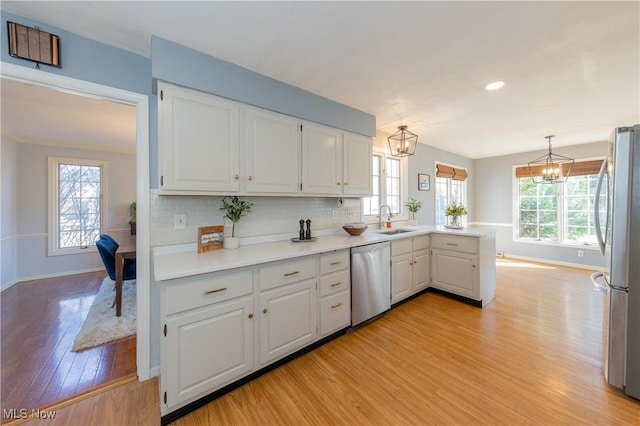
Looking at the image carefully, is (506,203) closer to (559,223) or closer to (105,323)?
(559,223)

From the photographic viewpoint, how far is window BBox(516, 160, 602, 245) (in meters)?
4.65

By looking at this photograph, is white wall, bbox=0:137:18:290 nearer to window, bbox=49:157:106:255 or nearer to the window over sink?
window, bbox=49:157:106:255

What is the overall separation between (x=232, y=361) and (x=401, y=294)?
208 centimetres

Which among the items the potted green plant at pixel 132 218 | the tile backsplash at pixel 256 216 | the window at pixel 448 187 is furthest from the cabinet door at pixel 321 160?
the potted green plant at pixel 132 218

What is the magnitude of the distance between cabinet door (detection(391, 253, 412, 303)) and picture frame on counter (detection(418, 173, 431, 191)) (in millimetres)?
1823

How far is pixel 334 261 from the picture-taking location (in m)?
2.19

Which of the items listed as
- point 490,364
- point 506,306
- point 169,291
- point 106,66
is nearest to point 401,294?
point 490,364

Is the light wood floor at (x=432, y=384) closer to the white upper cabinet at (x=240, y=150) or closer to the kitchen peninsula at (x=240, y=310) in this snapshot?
the kitchen peninsula at (x=240, y=310)

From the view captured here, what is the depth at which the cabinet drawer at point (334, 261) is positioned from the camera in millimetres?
2111

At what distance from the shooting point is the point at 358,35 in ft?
5.34

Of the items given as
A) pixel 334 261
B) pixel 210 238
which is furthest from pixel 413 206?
pixel 210 238

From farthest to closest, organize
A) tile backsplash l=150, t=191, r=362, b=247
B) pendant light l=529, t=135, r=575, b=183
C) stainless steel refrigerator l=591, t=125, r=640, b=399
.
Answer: pendant light l=529, t=135, r=575, b=183 → tile backsplash l=150, t=191, r=362, b=247 → stainless steel refrigerator l=591, t=125, r=640, b=399

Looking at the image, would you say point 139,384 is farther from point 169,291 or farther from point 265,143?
point 265,143

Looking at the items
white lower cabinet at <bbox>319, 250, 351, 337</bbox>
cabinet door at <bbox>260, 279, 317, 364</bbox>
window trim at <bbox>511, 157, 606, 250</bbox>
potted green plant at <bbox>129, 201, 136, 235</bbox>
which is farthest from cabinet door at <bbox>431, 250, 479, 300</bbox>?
potted green plant at <bbox>129, 201, 136, 235</bbox>
